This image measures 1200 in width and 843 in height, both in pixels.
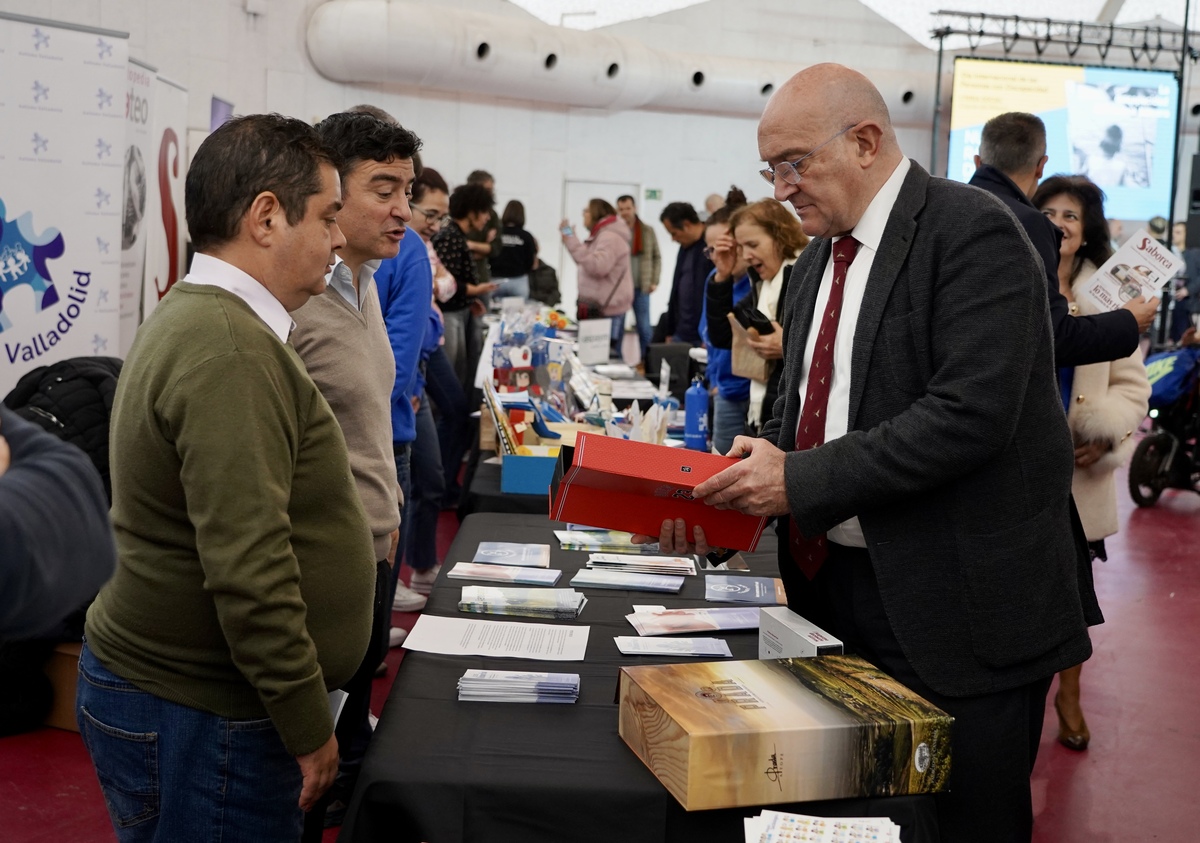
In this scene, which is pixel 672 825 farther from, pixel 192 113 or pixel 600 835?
pixel 192 113

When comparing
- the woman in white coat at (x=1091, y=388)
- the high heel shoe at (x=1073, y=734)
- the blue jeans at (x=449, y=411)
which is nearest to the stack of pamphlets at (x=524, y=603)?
the woman in white coat at (x=1091, y=388)

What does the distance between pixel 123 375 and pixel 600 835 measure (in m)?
0.84

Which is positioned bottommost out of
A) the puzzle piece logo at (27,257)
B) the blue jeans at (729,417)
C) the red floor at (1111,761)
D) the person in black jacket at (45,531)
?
the red floor at (1111,761)

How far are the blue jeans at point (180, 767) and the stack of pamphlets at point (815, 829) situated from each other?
63 centimetres

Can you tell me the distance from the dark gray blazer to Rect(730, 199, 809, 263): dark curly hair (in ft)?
7.81

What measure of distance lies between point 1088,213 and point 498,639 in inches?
85.2

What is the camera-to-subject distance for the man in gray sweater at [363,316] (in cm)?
196

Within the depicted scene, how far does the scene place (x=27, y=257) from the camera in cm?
386

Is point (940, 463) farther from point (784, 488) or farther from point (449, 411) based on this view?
point (449, 411)

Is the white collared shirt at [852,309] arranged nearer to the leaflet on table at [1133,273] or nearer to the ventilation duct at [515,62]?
the leaflet on table at [1133,273]

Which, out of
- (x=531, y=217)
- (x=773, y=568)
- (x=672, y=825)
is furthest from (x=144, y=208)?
(x=531, y=217)

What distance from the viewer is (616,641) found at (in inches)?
74.4

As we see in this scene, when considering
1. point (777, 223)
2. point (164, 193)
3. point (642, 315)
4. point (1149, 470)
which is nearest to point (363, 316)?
point (777, 223)

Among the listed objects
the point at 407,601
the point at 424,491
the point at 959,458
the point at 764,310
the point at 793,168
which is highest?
the point at 793,168
